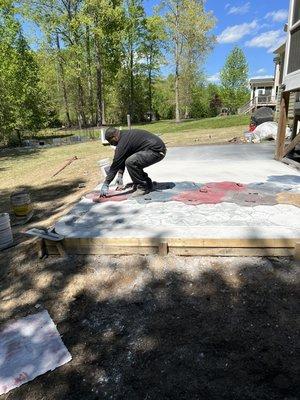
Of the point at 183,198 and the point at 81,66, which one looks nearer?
the point at 183,198

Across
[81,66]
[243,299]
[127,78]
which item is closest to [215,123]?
[81,66]

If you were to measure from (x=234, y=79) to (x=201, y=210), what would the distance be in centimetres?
4774

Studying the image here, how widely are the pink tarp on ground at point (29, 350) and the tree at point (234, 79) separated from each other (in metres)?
49.2

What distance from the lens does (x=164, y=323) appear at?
286cm

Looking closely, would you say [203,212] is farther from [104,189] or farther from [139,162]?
[104,189]

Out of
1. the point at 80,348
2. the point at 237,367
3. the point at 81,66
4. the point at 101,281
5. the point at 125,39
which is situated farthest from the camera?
the point at 125,39

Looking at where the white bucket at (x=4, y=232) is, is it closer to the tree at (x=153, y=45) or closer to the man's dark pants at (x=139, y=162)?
the man's dark pants at (x=139, y=162)

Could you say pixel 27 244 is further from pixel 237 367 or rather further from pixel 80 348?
pixel 237 367

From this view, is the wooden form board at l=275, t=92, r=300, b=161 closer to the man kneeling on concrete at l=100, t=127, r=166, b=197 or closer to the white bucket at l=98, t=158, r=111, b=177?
the man kneeling on concrete at l=100, t=127, r=166, b=197

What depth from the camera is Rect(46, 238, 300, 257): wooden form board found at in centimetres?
356

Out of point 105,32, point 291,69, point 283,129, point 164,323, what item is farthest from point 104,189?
point 105,32

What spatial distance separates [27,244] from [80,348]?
2408 mm

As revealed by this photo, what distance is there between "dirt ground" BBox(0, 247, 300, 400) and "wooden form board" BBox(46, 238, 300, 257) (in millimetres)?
90

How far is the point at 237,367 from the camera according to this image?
236 centimetres
